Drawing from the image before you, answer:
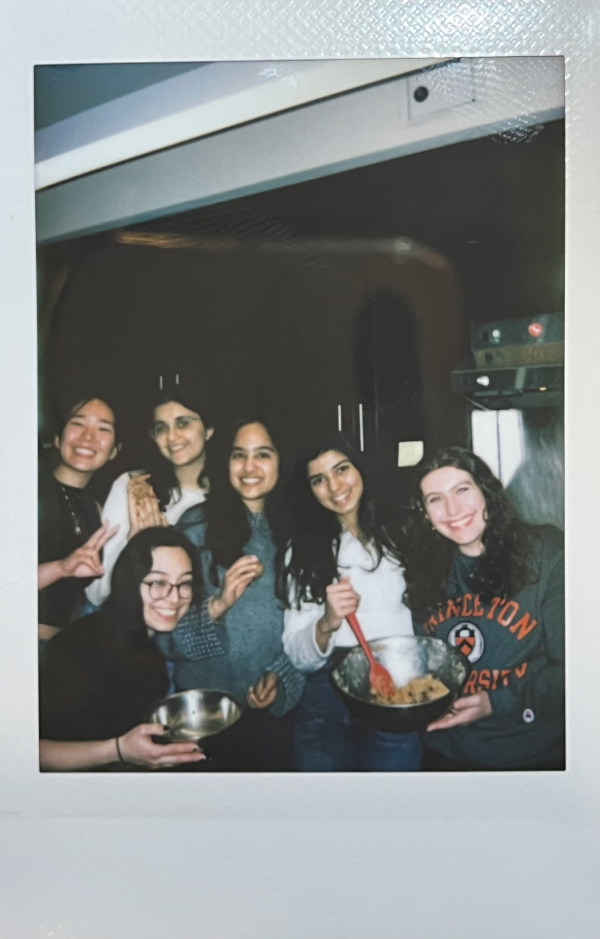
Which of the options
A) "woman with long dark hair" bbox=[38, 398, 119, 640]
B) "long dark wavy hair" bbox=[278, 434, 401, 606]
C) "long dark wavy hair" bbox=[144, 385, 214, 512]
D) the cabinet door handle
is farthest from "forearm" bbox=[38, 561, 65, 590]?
the cabinet door handle

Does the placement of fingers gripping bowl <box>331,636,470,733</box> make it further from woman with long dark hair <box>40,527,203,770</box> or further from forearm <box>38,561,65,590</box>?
forearm <box>38,561,65,590</box>

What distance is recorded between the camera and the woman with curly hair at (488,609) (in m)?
0.97

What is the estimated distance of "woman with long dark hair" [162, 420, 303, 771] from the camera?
0.97 meters

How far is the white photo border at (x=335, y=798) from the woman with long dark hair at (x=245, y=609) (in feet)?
0.15

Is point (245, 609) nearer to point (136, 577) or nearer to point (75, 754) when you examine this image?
point (136, 577)

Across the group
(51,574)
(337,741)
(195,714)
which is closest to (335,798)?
(337,741)

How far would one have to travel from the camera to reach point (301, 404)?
0.97m

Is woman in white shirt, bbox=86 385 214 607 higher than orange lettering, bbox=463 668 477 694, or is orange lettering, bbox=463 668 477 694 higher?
woman in white shirt, bbox=86 385 214 607

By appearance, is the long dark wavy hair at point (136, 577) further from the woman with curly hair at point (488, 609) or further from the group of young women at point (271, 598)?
the woman with curly hair at point (488, 609)

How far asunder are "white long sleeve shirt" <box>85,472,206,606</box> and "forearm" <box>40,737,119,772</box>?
146mm

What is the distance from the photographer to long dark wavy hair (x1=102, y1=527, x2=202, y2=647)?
38.5 inches

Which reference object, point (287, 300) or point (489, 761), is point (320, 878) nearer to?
point (489, 761)

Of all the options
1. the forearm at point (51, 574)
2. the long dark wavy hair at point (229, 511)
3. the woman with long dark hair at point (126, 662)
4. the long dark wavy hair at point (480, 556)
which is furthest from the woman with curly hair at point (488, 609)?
the forearm at point (51, 574)

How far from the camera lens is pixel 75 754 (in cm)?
98
